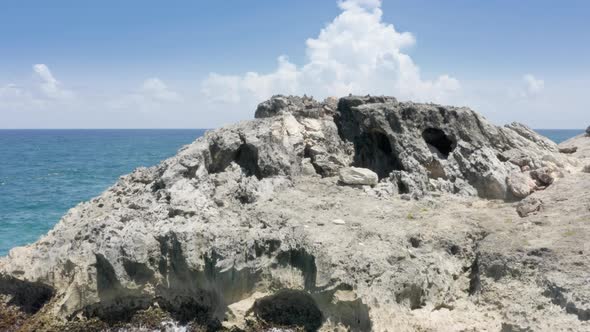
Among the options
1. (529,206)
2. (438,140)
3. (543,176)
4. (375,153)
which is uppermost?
(438,140)

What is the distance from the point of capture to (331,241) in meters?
13.1

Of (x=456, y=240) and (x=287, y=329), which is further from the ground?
(x=456, y=240)

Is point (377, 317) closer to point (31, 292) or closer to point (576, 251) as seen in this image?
point (576, 251)

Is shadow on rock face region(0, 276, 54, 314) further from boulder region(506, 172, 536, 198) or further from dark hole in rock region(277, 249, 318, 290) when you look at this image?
boulder region(506, 172, 536, 198)

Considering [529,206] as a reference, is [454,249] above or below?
below

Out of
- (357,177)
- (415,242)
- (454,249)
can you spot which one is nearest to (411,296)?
(415,242)

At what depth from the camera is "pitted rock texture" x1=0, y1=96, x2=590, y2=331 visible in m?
11.8

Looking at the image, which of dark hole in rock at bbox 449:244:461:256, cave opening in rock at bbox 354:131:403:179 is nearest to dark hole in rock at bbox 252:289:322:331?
dark hole in rock at bbox 449:244:461:256

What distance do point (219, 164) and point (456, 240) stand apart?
9520mm

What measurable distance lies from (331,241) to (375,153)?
877cm

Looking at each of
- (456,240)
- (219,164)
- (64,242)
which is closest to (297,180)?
(219,164)

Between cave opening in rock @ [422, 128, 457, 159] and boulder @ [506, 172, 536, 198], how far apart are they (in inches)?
146

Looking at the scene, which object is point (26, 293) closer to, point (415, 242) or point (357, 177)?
point (357, 177)

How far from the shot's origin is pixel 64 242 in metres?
15.7
